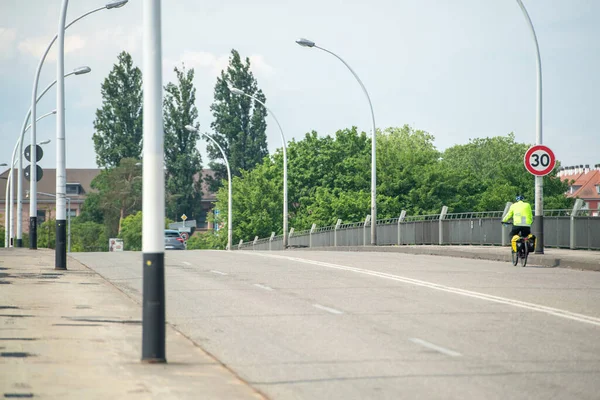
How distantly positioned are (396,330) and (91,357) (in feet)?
12.1

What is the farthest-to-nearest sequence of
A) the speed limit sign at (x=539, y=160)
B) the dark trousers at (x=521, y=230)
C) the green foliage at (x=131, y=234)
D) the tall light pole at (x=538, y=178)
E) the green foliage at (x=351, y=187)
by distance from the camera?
the green foliage at (x=131, y=234) < the green foliage at (x=351, y=187) < the tall light pole at (x=538, y=178) < the speed limit sign at (x=539, y=160) < the dark trousers at (x=521, y=230)

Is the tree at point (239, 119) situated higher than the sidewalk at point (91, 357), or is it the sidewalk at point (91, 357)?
the tree at point (239, 119)

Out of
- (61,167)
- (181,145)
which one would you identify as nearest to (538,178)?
(61,167)

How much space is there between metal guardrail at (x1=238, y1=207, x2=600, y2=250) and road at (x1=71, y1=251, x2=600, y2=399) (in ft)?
28.0

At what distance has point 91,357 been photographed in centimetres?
860

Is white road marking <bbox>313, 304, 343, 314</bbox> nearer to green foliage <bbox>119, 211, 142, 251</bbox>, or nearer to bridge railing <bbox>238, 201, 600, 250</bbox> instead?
bridge railing <bbox>238, 201, 600, 250</bbox>

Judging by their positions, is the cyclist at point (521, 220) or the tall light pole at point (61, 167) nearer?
the tall light pole at point (61, 167)

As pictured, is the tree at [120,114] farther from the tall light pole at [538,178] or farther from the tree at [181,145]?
the tall light pole at [538,178]

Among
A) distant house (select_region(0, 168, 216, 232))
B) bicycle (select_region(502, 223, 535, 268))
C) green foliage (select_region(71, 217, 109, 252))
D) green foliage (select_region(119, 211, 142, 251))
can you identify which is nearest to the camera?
bicycle (select_region(502, 223, 535, 268))

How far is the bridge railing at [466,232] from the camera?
28359 millimetres

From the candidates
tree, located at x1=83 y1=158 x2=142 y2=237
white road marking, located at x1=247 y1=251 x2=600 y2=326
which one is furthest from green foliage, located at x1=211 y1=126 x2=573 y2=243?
white road marking, located at x1=247 y1=251 x2=600 y2=326

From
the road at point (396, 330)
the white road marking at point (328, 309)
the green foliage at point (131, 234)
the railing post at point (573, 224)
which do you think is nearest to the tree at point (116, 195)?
the green foliage at point (131, 234)

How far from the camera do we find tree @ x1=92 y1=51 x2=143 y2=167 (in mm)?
98750

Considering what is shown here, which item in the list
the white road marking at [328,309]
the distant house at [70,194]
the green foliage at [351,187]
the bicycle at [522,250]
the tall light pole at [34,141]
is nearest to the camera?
the white road marking at [328,309]
